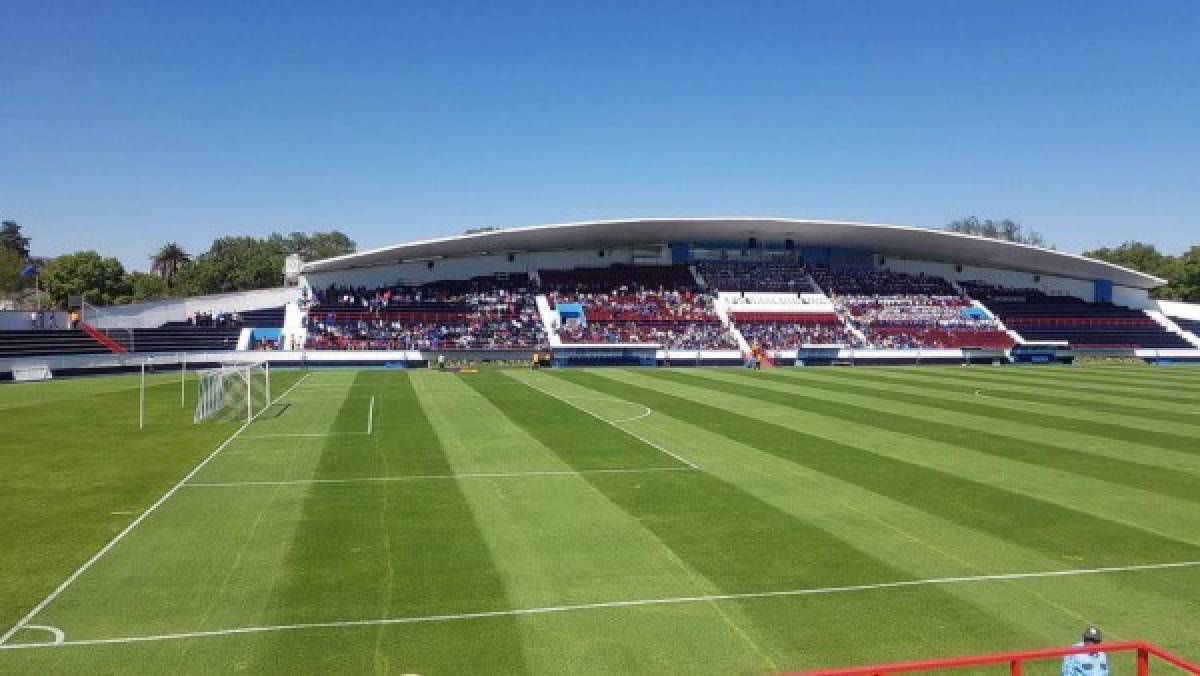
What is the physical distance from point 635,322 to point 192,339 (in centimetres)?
3260

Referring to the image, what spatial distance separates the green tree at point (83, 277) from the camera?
85938mm

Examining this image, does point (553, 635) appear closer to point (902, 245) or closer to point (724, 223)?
point (724, 223)

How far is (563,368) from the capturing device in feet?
181

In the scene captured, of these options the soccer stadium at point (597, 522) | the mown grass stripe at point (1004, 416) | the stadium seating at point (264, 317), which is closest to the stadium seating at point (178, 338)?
the stadium seating at point (264, 317)

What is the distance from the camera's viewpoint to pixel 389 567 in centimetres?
1159

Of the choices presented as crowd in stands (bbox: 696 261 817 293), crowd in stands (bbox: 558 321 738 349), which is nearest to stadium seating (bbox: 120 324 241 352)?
crowd in stands (bbox: 558 321 738 349)

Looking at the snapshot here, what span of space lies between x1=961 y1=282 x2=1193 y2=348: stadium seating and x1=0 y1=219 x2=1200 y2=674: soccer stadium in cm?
2699

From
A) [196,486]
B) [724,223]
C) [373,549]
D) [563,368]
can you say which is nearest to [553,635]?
[373,549]

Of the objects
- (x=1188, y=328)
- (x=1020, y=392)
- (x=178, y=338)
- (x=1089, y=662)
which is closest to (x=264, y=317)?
(x=178, y=338)

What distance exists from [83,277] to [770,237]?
72.6 metres

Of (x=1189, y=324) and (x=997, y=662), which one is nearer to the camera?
(x=997, y=662)

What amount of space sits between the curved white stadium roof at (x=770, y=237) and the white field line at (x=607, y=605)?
5434 centimetres

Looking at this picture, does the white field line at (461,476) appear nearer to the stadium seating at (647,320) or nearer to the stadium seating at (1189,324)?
the stadium seating at (647,320)

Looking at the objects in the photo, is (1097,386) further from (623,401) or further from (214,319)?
(214,319)
